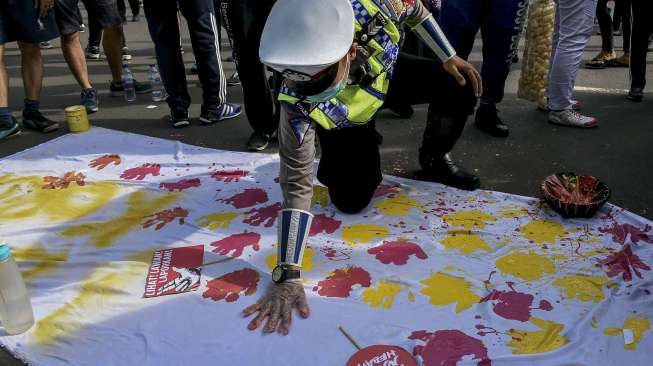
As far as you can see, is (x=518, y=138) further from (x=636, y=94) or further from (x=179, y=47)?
(x=179, y=47)

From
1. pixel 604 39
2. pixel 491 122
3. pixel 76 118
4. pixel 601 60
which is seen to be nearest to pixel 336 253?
pixel 491 122

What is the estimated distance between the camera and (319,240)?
226 cm

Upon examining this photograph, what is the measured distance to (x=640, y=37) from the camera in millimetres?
3445

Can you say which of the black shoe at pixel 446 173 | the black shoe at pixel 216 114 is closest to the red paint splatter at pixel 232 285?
the black shoe at pixel 446 173

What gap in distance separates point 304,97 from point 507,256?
104 cm

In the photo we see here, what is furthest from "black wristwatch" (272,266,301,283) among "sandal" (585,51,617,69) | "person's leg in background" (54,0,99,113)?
"sandal" (585,51,617,69)

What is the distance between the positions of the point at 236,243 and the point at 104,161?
51.6 inches

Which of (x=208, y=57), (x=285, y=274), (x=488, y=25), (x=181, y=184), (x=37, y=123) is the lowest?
(x=37, y=123)

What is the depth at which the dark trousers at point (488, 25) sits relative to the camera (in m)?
2.84

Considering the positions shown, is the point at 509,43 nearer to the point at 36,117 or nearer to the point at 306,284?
the point at 306,284

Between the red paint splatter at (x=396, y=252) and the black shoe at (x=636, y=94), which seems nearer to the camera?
the red paint splatter at (x=396, y=252)

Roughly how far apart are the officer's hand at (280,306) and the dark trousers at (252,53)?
5.12ft

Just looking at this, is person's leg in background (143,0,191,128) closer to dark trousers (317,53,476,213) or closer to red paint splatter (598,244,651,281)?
dark trousers (317,53,476,213)

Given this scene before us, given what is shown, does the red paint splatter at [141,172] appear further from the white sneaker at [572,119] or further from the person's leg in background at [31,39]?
the white sneaker at [572,119]
